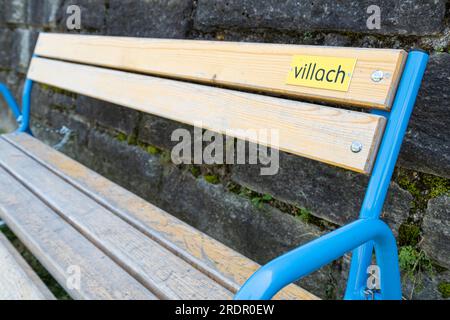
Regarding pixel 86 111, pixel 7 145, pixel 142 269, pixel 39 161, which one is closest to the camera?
pixel 142 269

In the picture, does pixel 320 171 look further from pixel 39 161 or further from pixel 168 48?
pixel 39 161

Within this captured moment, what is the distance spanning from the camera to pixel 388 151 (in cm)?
98

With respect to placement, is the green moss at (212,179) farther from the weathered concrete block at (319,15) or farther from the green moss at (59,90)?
the green moss at (59,90)

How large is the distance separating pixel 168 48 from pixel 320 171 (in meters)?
0.69

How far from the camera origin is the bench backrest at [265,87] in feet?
3.32

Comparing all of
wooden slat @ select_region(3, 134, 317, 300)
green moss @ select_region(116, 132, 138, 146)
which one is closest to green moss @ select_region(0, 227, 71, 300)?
wooden slat @ select_region(3, 134, 317, 300)

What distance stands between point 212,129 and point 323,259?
2.26ft

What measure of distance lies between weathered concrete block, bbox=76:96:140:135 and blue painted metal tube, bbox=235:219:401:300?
57.1 inches

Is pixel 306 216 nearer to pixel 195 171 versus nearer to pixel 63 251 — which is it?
pixel 195 171

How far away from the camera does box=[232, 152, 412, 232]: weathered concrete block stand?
4.10 ft

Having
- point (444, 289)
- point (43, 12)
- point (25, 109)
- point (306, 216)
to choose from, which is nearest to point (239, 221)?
point (306, 216)

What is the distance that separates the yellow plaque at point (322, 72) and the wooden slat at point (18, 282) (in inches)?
31.8
